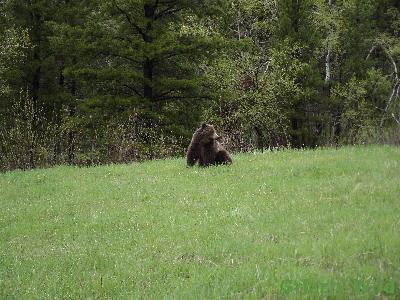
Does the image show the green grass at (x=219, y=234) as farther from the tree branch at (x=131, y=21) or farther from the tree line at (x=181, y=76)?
the tree branch at (x=131, y=21)

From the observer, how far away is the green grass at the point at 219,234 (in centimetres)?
623

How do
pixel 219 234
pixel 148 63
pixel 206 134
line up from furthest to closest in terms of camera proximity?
pixel 148 63
pixel 206 134
pixel 219 234

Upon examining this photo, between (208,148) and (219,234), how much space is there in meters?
6.78

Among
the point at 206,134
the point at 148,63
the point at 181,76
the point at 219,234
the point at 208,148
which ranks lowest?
the point at 219,234

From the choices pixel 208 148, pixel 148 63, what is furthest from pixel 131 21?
pixel 208 148

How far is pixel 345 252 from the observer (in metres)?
6.74

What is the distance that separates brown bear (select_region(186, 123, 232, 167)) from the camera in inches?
581

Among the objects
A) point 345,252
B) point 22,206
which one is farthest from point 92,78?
point 345,252

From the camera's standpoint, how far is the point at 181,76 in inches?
1120

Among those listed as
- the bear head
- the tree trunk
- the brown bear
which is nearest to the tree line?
the tree trunk

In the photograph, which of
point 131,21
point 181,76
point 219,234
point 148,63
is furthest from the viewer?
point 181,76

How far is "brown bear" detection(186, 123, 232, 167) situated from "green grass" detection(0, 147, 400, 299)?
613 millimetres

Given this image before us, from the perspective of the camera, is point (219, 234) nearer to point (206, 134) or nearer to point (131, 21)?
point (206, 134)

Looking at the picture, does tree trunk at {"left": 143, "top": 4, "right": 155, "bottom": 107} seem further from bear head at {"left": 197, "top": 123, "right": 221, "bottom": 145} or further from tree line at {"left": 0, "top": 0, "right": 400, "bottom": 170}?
bear head at {"left": 197, "top": 123, "right": 221, "bottom": 145}
